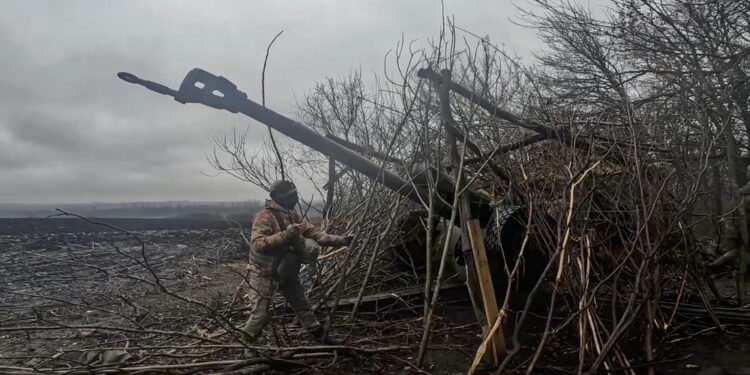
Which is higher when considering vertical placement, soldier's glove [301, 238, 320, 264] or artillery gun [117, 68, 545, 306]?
artillery gun [117, 68, 545, 306]

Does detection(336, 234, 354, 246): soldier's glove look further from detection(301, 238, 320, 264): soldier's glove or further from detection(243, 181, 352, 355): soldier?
detection(301, 238, 320, 264): soldier's glove

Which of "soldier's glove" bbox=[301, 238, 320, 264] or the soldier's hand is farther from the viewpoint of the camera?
"soldier's glove" bbox=[301, 238, 320, 264]

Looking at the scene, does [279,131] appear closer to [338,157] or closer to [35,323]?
[338,157]

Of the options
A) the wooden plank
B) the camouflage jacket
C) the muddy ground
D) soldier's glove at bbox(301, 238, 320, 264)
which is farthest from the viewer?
soldier's glove at bbox(301, 238, 320, 264)

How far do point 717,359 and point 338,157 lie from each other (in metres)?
3.57

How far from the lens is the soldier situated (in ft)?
15.0

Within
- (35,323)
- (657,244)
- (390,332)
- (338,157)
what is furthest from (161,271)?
(657,244)

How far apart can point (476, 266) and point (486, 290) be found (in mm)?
229

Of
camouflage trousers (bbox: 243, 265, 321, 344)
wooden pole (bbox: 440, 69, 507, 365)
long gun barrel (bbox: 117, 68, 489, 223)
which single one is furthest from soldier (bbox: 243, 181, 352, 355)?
wooden pole (bbox: 440, 69, 507, 365)

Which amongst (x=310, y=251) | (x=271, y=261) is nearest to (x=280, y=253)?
(x=271, y=261)

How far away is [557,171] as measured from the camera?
5469mm

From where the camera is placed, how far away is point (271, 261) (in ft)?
15.3

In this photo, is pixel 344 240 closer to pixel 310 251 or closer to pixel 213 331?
pixel 310 251

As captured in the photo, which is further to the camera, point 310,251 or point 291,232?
point 310,251
